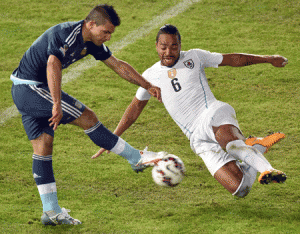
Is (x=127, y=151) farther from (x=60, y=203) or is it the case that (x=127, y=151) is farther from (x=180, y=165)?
(x=60, y=203)

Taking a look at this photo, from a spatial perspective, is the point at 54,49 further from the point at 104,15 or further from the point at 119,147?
the point at 119,147

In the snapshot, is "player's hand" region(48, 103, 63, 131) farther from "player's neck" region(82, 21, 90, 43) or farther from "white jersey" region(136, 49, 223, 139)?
"white jersey" region(136, 49, 223, 139)

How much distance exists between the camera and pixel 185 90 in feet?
15.1

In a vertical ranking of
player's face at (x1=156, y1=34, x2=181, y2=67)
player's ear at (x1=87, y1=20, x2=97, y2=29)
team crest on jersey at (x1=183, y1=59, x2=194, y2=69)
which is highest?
player's ear at (x1=87, y1=20, x2=97, y2=29)

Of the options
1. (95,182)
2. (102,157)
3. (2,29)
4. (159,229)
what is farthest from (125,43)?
(159,229)

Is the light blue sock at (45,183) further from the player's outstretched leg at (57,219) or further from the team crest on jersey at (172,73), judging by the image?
the team crest on jersey at (172,73)

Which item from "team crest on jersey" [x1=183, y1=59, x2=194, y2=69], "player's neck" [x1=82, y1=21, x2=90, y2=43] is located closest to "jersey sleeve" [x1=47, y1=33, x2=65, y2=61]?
"player's neck" [x1=82, y1=21, x2=90, y2=43]

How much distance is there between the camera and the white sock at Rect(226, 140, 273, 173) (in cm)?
394

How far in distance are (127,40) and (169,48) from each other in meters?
3.63

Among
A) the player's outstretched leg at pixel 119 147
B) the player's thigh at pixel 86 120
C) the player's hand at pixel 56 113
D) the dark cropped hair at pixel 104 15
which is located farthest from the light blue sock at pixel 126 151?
the dark cropped hair at pixel 104 15

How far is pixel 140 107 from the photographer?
4.88m

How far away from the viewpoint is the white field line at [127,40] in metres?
6.35

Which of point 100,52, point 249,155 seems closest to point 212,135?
point 249,155

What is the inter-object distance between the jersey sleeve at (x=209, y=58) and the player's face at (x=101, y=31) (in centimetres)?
104
